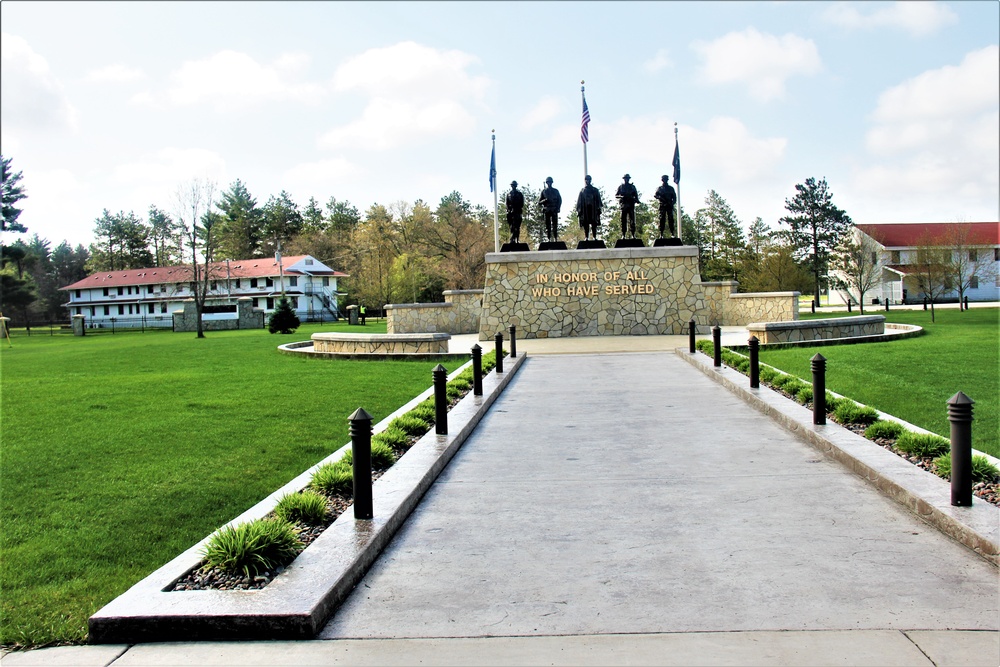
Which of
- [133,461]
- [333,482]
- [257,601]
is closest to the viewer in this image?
[257,601]

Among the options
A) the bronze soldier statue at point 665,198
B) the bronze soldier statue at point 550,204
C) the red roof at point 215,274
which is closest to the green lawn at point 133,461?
the bronze soldier statue at point 550,204

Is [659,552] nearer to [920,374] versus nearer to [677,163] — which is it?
[920,374]

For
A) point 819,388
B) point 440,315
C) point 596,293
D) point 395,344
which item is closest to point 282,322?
point 440,315

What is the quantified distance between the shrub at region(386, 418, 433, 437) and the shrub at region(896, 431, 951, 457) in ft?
16.9

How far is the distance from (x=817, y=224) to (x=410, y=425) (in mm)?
71663

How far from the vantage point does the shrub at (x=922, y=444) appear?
716 centimetres

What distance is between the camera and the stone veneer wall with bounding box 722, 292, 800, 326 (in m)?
28.9

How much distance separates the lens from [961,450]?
18.2 feet

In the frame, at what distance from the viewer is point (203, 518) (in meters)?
6.10

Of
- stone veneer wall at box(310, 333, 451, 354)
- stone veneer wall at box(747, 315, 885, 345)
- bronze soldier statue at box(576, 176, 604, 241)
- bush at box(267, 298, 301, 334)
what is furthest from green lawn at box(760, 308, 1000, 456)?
bush at box(267, 298, 301, 334)

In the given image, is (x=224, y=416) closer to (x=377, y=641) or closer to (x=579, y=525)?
(x=579, y=525)

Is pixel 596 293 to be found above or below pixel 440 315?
above

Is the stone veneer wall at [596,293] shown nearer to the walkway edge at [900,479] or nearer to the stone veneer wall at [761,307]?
the stone veneer wall at [761,307]

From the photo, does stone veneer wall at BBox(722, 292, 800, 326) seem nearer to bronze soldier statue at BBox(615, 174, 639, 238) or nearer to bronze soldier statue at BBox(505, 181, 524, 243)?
bronze soldier statue at BBox(615, 174, 639, 238)
